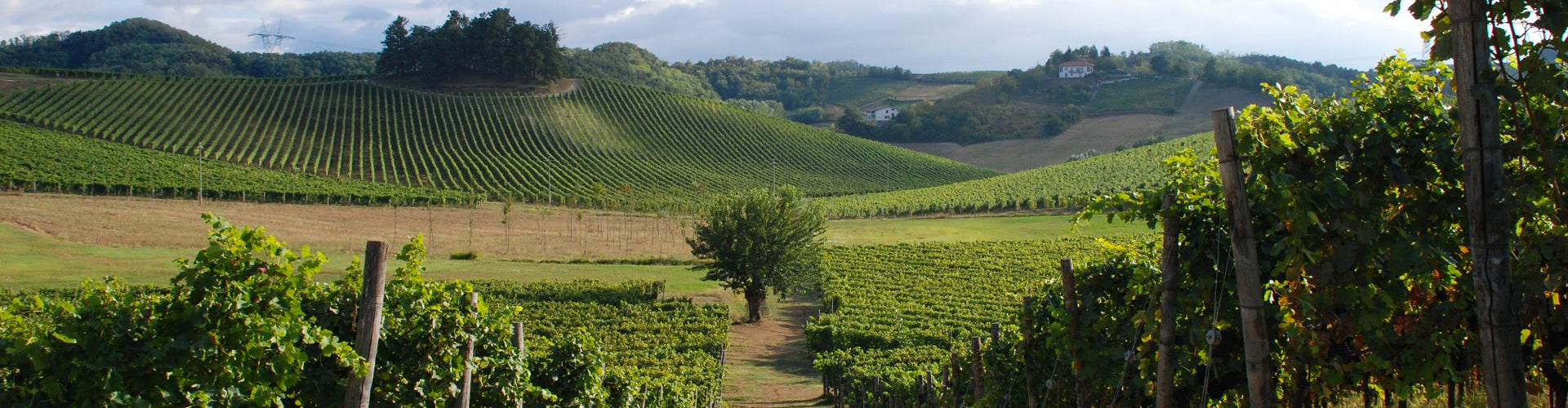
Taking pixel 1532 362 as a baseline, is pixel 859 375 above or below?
below

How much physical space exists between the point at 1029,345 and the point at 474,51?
354 feet

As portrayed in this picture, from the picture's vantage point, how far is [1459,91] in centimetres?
438

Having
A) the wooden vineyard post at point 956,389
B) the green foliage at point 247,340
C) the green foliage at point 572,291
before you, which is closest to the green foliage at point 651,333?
the green foliage at point 572,291

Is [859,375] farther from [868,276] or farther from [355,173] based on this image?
[355,173]

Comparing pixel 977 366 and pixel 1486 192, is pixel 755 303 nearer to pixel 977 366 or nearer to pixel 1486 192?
pixel 977 366

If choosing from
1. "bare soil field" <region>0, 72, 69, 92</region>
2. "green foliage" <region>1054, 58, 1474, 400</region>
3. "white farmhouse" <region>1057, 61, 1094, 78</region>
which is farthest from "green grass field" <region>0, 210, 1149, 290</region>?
"white farmhouse" <region>1057, 61, 1094, 78</region>

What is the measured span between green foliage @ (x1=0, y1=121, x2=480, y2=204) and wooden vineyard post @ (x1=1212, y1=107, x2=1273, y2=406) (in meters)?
70.1

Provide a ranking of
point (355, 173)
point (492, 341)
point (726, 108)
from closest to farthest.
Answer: point (492, 341) < point (355, 173) < point (726, 108)

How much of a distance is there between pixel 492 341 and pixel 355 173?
79.1 m

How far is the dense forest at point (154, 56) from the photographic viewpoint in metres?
147

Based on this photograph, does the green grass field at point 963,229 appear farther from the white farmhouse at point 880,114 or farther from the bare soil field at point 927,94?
the bare soil field at point 927,94

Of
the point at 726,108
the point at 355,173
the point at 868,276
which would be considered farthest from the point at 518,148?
the point at 868,276

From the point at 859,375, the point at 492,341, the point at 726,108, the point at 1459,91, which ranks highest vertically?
the point at 726,108

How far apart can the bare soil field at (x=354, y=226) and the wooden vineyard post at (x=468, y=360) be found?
3891cm
